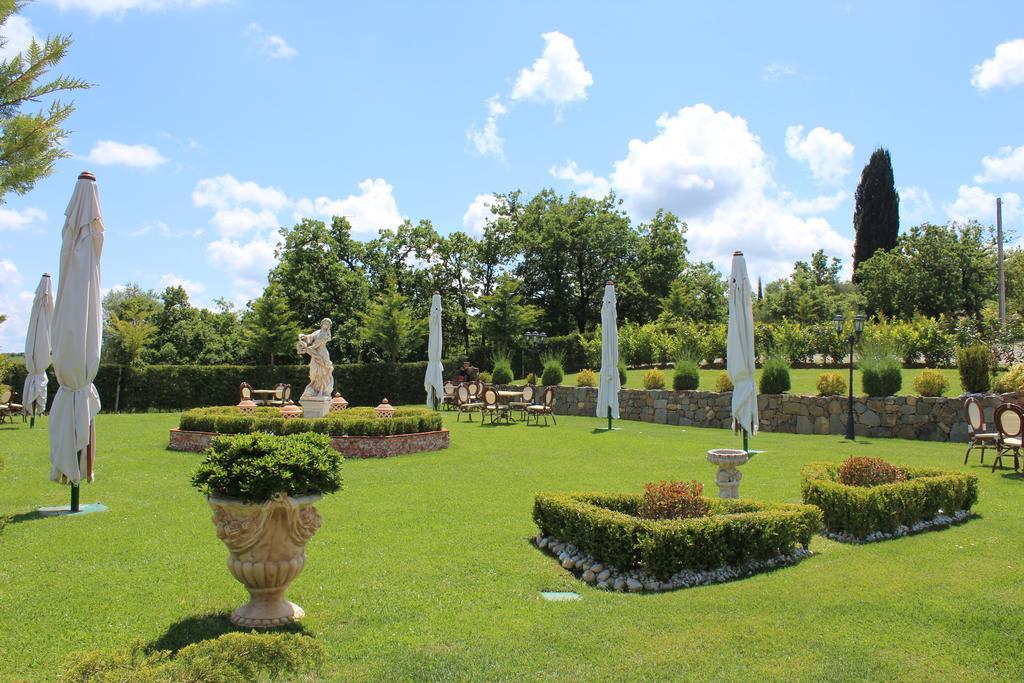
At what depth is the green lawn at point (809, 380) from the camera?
15898 mm

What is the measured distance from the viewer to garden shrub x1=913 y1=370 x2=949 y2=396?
45.9ft

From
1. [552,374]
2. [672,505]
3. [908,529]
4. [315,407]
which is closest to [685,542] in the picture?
[672,505]

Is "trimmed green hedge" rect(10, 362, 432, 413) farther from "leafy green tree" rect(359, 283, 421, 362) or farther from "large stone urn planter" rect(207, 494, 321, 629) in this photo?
"large stone urn planter" rect(207, 494, 321, 629)

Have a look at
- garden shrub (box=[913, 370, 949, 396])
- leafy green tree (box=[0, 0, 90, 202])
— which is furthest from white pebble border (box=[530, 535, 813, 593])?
garden shrub (box=[913, 370, 949, 396])

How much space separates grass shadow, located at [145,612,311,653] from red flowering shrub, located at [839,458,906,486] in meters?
5.29

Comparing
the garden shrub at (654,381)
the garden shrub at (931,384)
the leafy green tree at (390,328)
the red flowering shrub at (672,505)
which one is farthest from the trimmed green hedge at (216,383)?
the red flowering shrub at (672,505)

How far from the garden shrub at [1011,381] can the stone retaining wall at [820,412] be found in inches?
20.9

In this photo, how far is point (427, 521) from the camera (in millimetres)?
6906

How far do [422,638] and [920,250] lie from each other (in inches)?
1289

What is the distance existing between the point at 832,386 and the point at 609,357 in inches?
190

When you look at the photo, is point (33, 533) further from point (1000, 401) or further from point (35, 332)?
point (1000, 401)

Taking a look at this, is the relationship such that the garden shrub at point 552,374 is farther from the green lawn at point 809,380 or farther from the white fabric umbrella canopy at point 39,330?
the white fabric umbrella canopy at point 39,330

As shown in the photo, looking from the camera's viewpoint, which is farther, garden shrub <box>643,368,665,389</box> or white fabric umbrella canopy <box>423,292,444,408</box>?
white fabric umbrella canopy <box>423,292,444,408</box>

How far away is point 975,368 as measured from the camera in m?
13.6
